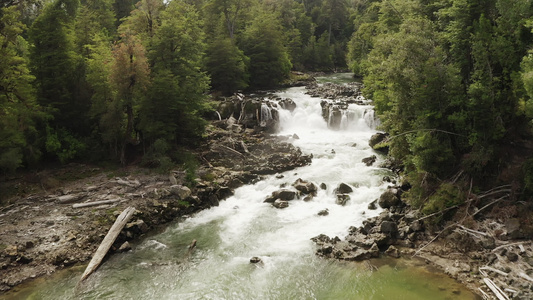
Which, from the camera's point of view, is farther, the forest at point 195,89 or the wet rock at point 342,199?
the wet rock at point 342,199

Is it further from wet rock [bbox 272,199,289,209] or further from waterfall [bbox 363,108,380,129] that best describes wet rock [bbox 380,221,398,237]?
waterfall [bbox 363,108,380,129]

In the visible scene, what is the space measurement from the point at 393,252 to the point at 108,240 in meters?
13.5

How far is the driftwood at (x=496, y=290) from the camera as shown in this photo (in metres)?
11.2

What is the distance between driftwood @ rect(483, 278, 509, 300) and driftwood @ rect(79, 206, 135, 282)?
1587 cm

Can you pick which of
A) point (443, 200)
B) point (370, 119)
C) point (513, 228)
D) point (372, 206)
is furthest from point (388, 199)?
point (370, 119)

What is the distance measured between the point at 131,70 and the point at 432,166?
19.1 m

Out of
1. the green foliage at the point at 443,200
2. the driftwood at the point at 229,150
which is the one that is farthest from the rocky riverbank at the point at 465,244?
the driftwood at the point at 229,150

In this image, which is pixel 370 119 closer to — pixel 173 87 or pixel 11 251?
pixel 173 87

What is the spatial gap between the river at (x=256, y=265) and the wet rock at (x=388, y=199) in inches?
28.4

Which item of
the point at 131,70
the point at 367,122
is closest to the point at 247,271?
the point at 131,70

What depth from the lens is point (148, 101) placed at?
78.4 ft

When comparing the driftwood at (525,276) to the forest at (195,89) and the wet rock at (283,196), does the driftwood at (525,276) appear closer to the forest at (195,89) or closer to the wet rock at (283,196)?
the forest at (195,89)

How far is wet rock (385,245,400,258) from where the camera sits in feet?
47.7

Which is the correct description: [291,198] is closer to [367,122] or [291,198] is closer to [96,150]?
[96,150]
